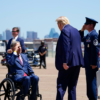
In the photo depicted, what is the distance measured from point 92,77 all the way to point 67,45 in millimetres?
1049

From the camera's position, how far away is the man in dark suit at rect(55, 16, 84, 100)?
17.3ft

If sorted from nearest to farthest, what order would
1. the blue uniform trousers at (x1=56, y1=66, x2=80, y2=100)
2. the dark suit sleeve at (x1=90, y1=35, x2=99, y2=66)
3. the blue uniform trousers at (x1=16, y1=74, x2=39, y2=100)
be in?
the blue uniform trousers at (x1=56, y1=66, x2=80, y2=100), the blue uniform trousers at (x1=16, y1=74, x2=39, y2=100), the dark suit sleeve at (x1=90, y1=35, x2=99, y2=66)

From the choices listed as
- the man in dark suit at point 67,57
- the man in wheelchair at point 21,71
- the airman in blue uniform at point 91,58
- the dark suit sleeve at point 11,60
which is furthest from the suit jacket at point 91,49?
the dark suit sleeve at point 11,60

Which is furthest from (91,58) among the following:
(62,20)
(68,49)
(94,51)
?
(62,20)

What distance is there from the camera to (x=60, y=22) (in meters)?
5.46

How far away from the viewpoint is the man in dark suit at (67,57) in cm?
526

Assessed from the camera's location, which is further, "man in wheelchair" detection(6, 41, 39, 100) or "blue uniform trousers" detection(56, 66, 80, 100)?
"man in wheelchair" detection(6, 41, 39, 100)

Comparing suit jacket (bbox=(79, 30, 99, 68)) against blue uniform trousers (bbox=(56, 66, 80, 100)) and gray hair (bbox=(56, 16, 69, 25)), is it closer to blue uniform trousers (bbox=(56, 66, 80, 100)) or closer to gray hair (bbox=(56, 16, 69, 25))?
blue uniform trousers (bbox=(56, 66, 80, 100))

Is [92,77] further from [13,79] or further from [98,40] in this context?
[13,79]

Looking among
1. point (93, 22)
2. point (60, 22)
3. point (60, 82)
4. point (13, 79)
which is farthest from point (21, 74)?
point (93, 22)

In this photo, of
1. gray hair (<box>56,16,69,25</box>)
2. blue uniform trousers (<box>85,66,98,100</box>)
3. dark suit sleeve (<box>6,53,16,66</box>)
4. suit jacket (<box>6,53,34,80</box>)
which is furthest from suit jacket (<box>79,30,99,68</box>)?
dark suit sleeve (<box>6,53,16,66</box>)

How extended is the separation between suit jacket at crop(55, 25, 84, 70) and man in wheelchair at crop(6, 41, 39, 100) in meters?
0.71

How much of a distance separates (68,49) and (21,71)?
114 cm

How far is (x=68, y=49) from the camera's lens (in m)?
5.26
